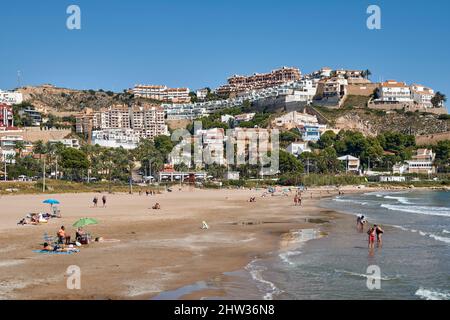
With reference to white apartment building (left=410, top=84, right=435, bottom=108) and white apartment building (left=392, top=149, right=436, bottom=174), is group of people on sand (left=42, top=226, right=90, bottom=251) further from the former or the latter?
white apartment building (left=410, top=84, right=435, bottom=108)

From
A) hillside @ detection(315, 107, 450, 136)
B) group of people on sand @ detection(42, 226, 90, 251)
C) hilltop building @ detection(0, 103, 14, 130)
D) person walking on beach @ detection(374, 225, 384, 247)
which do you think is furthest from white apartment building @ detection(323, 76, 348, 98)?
group of people on sand @ detection(42, 226, 90, 251)

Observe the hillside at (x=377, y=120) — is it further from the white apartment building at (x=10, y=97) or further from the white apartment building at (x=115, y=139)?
the white apartment building at (x=10, y=97)

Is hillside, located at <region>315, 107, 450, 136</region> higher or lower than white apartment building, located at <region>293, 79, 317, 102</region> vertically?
lower

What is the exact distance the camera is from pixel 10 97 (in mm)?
177000

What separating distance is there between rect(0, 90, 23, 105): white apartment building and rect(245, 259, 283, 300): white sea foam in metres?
170

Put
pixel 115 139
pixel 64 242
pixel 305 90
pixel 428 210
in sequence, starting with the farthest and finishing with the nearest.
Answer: pixel 305 90 → pixel 115 139 → pixel 428 210 → pixel 64 242

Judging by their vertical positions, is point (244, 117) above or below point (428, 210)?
above

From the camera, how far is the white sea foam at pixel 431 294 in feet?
46.2

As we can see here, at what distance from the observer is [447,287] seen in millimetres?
15438

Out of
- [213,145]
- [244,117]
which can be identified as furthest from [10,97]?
[213,145]

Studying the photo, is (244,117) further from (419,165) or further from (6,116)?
(6,116)

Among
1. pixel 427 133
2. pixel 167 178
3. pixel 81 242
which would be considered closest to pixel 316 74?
pixel 427 133

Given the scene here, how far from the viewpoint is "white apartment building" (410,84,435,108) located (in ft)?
530

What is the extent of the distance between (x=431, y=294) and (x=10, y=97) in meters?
181
